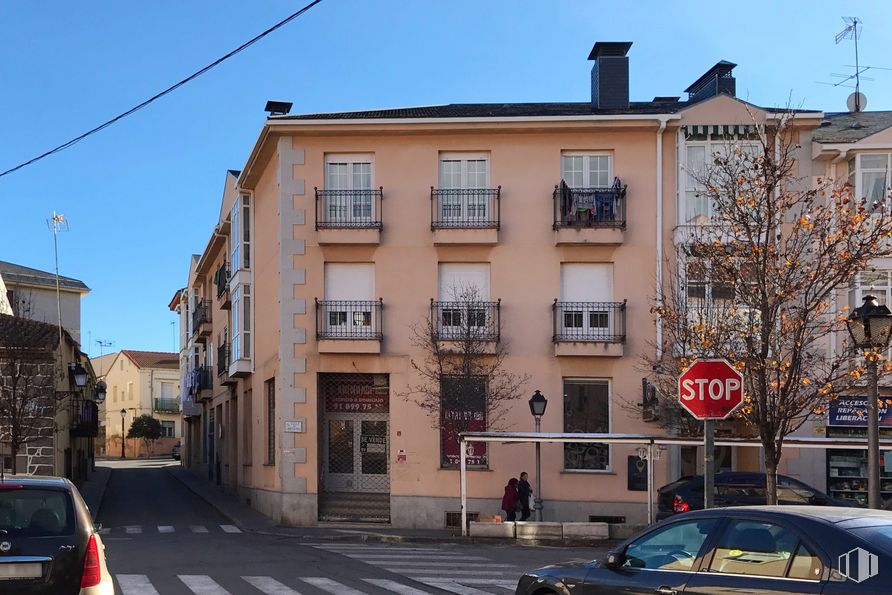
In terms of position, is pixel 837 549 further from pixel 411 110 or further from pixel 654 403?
pixel 411 110

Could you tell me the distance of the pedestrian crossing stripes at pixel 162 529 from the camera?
2528cm

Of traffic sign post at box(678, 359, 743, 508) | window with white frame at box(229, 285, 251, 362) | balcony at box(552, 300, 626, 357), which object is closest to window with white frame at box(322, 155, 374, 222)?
balcony at box(552, 300, 626, 357)

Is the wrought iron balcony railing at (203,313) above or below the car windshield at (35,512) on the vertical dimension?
above

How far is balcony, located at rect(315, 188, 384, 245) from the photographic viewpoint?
27.1m

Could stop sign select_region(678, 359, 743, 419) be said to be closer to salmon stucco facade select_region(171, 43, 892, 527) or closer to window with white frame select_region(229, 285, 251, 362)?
salmon stucco facade select_region(171, 43, 892, 527)

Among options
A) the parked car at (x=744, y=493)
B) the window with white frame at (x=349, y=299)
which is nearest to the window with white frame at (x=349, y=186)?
the window with white frame at (x=349, y=299)

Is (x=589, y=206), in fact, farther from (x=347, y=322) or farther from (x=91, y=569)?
(x=91, y=569)

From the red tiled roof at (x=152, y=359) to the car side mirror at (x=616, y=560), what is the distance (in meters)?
87.9

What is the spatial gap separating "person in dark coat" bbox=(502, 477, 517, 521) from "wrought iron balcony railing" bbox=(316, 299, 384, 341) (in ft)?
16.6

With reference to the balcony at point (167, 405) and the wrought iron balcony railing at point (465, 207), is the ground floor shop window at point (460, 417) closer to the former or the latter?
the wrought iron balcony railing at point (465, 207)

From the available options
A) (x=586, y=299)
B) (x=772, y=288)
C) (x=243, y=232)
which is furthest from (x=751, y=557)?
(x=243, y=232)

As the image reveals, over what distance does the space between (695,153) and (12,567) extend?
21.7 m

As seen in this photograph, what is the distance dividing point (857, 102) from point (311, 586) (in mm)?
24497

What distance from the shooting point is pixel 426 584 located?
1560 cm
